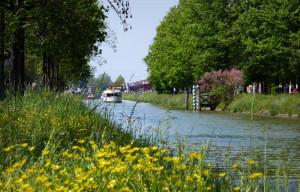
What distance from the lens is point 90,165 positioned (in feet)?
22.5

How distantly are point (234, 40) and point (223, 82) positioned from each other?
4434 millimetres

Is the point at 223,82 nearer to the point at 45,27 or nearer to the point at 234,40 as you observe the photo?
the point at 234,40

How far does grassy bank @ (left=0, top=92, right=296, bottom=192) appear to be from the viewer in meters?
5.84

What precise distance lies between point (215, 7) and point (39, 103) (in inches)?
1944

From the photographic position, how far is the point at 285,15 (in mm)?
50875

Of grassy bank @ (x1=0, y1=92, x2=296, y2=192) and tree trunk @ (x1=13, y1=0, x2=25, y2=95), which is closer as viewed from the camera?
grassy bank @ (x1=0, y1=92, x2=296, y2=192)

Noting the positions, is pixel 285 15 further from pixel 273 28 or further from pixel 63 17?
pixel 63 17

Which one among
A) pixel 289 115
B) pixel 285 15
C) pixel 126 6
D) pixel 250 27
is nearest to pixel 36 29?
pixel 126 6

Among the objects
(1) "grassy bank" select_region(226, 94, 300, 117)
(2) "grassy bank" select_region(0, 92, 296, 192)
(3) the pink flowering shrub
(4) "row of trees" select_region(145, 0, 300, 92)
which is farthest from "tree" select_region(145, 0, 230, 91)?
(2) "grassy bank" select_region(0, 92, 296, 192)

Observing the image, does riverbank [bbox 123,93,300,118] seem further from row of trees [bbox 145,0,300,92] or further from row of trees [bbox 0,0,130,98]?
row of trees [bbox 0,0,130,98]

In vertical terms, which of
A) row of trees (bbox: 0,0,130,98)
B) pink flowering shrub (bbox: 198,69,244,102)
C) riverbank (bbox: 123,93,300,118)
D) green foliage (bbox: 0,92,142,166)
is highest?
row of trees (bbox: 0,0,130,98)

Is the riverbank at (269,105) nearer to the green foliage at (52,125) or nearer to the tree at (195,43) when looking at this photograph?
the tree at (195,43)

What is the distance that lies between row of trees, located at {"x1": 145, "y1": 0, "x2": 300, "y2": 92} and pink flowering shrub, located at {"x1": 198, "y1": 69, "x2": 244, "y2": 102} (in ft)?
5.36

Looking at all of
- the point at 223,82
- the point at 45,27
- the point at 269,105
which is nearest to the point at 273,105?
the point at 269,105
